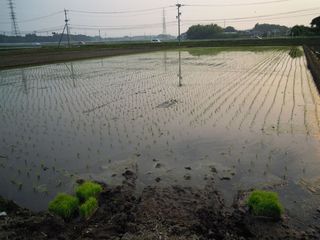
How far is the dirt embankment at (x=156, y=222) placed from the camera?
149 inches

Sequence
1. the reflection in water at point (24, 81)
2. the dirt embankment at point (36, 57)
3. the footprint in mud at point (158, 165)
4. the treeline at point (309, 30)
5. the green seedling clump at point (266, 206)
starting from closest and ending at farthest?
the green seedling clump at point (266, 206), the footprint in mud at point (158, 165), the reflection in water at point (24, 81), the dirt embankment at point (36, 57), the treeline at point (309, 30)

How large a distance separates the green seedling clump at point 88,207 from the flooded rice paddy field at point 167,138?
86 cm

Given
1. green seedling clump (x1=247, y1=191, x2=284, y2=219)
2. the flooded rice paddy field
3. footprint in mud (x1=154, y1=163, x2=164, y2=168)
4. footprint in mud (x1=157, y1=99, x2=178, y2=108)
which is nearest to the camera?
green seedling clump (x1=247, y1=191, x2=284, y2=219)

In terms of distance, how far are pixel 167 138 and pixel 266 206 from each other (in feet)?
11.1

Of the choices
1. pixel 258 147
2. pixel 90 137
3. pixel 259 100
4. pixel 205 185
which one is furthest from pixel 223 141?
pixel 259 100

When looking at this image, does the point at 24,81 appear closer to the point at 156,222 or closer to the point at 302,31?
the point at 156,222

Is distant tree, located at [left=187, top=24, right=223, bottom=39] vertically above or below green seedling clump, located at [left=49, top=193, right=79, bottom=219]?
above

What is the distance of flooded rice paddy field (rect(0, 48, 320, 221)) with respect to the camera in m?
5.24

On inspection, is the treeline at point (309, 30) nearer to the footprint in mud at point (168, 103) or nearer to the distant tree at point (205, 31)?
the distant tree at point (205, 31)

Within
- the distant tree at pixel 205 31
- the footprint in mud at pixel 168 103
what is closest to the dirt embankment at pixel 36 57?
the footprint in mud at pixel 168 103

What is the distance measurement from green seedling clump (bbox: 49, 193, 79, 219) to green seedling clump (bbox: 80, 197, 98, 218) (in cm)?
14

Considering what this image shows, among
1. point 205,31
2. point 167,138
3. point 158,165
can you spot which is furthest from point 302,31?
point 158,165

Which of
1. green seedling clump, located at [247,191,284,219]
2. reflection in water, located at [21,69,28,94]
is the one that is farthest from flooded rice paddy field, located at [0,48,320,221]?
reflection in water, located at [21,69,28,94]

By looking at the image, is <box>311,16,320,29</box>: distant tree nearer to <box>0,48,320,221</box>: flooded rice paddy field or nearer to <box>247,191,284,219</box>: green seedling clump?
<box>0,48,320,221</box>: flooded rice paddy field
